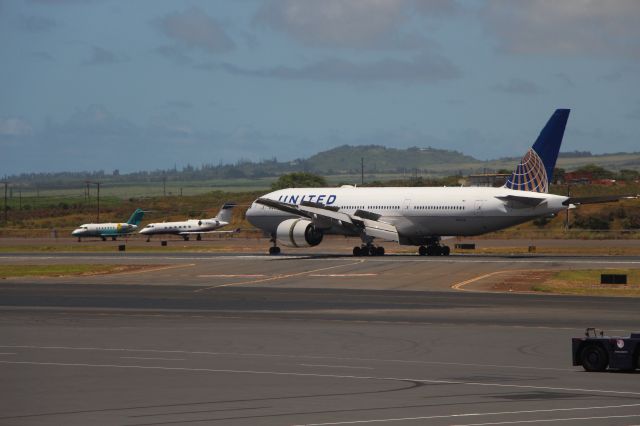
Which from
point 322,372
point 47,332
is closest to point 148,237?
point 47,332

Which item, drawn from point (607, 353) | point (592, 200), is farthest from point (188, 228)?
point (607, 353)

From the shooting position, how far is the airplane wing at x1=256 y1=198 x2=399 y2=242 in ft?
276

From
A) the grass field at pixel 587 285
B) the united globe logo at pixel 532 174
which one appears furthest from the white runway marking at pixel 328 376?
the united globe logo at pixel 532 174

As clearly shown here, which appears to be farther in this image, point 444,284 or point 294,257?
point 294,257

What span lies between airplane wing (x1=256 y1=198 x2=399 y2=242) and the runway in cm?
2241

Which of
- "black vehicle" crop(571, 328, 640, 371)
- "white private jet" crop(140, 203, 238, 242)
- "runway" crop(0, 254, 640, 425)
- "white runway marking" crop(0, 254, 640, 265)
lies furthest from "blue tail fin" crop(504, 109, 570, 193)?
"white private jet" crop(140, 203, 238, 242)

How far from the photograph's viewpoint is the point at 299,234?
8356 centimetres

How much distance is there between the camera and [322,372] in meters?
27.5

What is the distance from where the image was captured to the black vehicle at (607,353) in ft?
86.9

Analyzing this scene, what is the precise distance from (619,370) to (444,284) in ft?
104

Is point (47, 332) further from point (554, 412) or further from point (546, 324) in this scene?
point (554, 412)

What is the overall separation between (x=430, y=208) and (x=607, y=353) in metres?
55.7

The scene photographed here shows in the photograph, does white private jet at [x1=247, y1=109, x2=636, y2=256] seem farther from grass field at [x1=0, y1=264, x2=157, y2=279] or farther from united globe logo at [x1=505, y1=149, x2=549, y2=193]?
grass field at [x1=0, y1=264, x2=157, y2=279]

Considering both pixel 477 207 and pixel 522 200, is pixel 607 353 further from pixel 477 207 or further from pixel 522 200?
pixel 477 207
